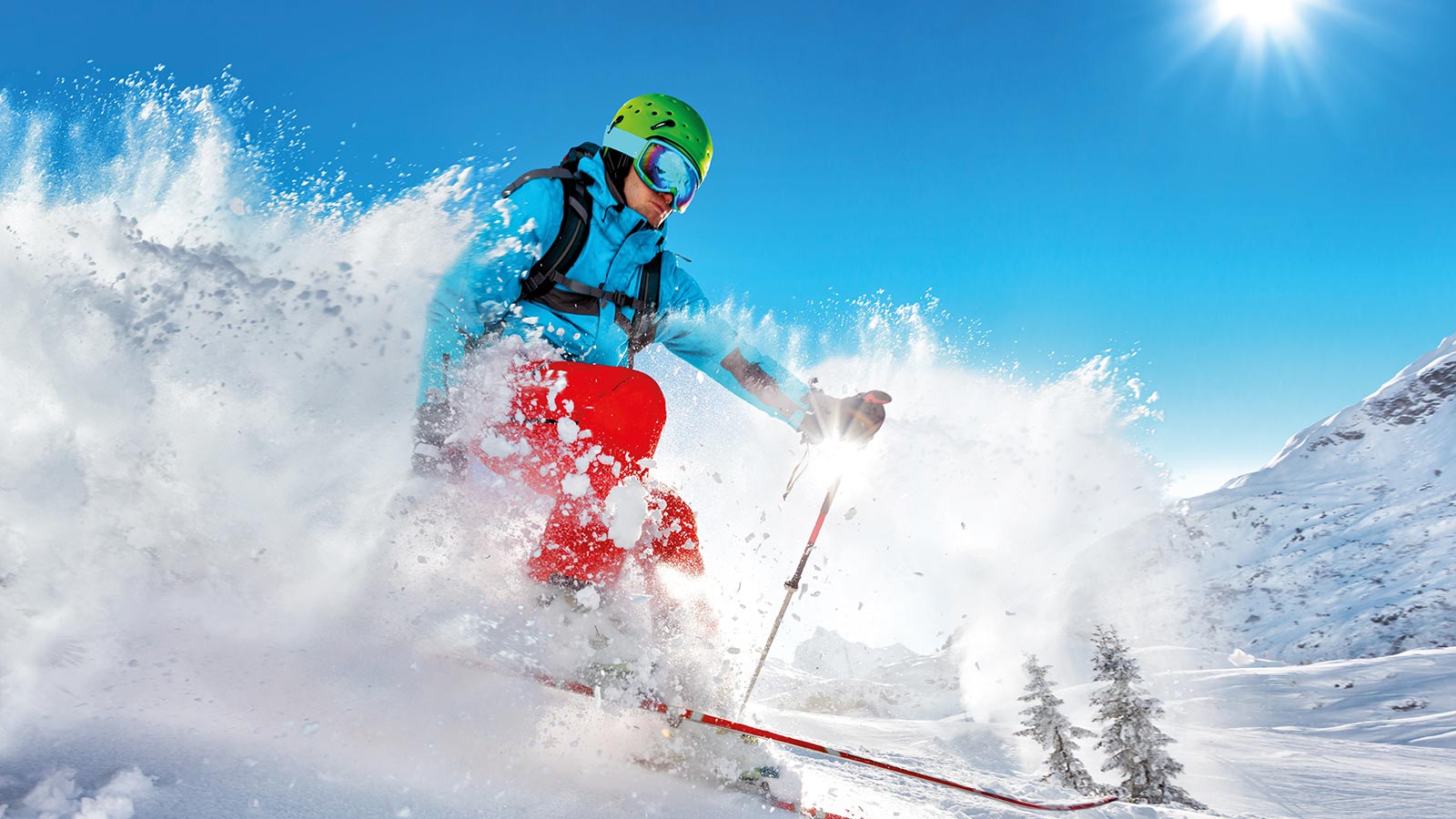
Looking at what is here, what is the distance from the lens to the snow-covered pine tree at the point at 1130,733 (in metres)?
17.8

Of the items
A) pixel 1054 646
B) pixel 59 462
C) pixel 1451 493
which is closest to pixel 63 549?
pixel 59 462

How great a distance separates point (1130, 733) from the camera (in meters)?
18.2

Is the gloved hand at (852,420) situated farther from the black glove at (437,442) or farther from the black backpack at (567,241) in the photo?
the black glove at (437,442)

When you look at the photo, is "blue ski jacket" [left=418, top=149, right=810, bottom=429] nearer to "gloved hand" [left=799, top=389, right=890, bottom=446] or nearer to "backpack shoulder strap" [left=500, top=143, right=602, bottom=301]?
"backpack shoulder strap" [left=500, top=143, right=602, bottom=301]

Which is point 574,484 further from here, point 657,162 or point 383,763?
point 657,162

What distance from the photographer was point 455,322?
3.52 metres

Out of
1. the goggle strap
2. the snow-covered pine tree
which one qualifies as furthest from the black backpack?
the snow-covered pine tree

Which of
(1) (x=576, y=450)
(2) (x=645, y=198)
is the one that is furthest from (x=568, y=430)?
(2) (x=645, y=198)

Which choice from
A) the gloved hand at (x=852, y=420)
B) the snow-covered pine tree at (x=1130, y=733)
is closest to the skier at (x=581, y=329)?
the gloved hand at (x=852, y=420)

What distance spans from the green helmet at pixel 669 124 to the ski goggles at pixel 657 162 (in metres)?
0.05

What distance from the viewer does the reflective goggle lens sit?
4.04 meters

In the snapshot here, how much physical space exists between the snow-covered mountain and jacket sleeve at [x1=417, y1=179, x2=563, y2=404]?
117 m

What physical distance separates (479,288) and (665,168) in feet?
4.49

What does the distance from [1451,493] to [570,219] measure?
18022 cm
